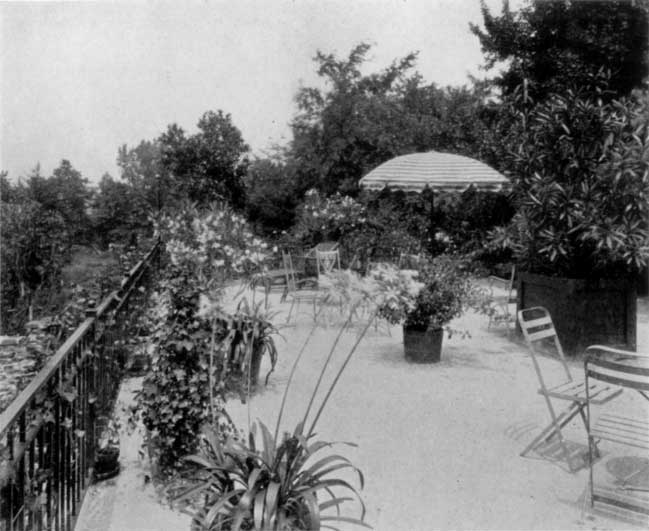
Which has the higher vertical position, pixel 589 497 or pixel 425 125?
pixel 425 125

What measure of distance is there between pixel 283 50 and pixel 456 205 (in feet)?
22.5

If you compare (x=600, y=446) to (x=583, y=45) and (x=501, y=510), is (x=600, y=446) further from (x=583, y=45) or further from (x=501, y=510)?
(x=583, y=45)

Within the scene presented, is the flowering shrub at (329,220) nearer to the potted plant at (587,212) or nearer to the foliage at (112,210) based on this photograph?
the potted plant at (587,212)

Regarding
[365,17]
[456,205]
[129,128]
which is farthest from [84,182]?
[365,17]

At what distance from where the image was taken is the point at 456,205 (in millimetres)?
15086

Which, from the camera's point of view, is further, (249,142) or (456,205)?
(249,142)

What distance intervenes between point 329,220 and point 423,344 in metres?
7.17

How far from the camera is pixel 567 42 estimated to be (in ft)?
44.8

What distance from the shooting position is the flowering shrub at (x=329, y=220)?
44.2 feet

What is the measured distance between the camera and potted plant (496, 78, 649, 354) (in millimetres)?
6598

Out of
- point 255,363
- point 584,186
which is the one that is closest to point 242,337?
point 255,363

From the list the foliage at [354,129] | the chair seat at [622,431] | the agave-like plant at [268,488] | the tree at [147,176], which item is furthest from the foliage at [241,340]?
the foliage at [354,129]

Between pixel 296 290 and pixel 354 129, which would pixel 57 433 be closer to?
pixel 296 290

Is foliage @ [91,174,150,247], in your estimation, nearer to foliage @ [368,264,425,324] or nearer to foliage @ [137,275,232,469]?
foliage @ [137,275,232,469]
